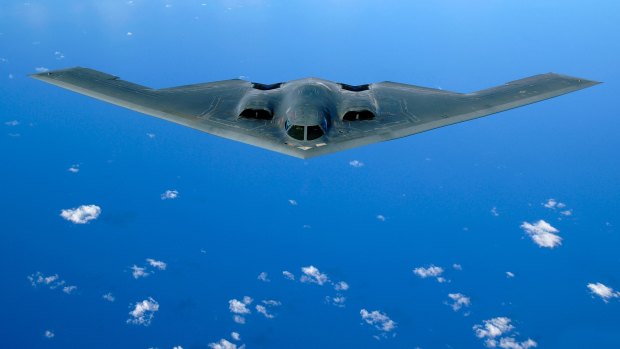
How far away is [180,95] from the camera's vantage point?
909 inches

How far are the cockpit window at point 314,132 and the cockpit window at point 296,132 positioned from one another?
0.29m

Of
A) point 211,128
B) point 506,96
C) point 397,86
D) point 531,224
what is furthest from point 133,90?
point 531,224

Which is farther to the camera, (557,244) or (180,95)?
(557,244)

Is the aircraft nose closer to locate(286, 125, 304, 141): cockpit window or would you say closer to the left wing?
locate(286, 125, 304, 141): cockpit window

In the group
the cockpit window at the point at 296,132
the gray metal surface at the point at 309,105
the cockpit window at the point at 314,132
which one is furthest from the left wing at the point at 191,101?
the cockpit window at the point at 314,132

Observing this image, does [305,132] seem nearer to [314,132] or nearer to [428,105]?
[314,132]

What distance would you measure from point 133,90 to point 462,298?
21263 mm

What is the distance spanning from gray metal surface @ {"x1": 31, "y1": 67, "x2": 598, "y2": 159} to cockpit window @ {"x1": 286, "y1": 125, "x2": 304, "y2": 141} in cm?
4

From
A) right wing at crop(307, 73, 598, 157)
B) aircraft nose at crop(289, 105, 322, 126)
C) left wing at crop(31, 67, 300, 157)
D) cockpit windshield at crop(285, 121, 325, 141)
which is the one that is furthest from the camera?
right wing at crop(307, 73, 598, 157)

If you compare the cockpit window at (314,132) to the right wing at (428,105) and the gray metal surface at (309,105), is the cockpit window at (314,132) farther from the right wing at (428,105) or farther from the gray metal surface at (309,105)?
the right wing at (428,105)

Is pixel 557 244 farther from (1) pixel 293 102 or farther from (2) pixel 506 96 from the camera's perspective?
(1) pixel 293 102

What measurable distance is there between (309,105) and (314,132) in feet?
6.11

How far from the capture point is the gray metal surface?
19.5 m

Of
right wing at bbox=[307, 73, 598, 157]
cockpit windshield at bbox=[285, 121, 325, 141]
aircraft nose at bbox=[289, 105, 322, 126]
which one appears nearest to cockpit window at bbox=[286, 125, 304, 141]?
cockpit windshield at bbox=[285, 121, 325, 141]
